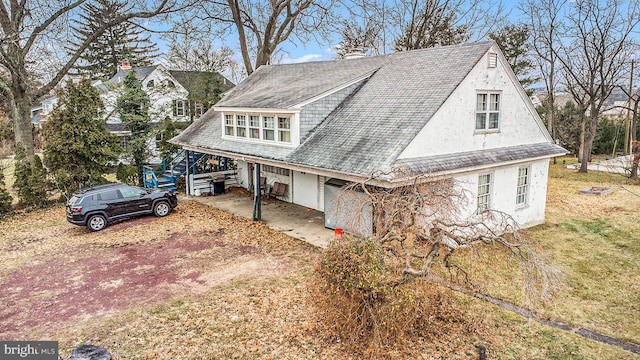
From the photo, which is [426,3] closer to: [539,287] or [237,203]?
[237,203]

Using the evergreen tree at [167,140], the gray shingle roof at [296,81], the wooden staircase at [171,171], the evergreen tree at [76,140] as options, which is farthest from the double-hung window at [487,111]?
the evergreen tree at [167,140]

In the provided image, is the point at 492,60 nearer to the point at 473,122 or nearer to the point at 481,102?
the point at 481,102

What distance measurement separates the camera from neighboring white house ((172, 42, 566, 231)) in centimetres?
1228

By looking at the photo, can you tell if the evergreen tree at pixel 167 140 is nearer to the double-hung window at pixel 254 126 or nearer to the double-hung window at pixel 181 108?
the double-hung window at pixel 181 108

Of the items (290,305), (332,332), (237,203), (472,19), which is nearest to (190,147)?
(237,203)

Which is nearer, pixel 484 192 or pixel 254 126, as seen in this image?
pixel 484 192

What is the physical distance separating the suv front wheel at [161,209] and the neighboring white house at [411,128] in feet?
10.4

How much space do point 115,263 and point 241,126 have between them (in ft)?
25.7

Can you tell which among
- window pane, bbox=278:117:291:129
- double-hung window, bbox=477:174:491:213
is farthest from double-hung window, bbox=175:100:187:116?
double-hung window, bbox=477:174:491:213

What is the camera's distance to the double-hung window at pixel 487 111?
1357 centimetres

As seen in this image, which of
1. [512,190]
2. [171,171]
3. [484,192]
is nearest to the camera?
[484,192]

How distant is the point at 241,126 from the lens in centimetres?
1750

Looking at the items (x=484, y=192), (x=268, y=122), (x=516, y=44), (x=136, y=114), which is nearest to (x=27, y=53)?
(x=136, y=114)

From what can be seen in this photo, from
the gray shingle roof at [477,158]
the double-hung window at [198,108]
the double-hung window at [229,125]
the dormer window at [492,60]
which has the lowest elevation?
the gray shingle roof at [477,158]
